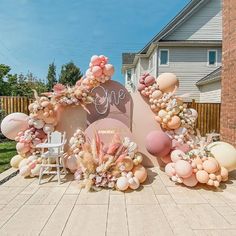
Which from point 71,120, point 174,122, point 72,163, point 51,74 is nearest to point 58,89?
point 71,120

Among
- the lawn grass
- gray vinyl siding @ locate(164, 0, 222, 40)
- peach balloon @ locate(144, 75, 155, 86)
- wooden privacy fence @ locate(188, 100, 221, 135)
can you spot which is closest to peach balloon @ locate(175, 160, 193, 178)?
peach balloon @ locate(144, 75, 155, 86)

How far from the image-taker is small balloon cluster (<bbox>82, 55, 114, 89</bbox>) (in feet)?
16.1

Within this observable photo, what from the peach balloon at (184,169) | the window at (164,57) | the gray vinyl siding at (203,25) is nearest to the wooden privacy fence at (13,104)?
the peach balloon at (184,169)

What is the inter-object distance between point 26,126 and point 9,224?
2527mm

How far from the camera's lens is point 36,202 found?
3.46 meters

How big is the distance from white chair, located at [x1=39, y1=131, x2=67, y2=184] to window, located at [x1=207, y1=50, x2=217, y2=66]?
1281 cm

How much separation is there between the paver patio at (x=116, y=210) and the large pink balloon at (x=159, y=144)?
0.65 meters

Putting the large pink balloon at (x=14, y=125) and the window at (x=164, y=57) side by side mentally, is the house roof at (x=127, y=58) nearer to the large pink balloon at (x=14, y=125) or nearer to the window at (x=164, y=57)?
the window at (x=164, y=57)

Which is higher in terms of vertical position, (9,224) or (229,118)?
(229,118)

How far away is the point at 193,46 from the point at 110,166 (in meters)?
12.8

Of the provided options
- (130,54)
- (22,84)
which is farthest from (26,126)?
(130,54)

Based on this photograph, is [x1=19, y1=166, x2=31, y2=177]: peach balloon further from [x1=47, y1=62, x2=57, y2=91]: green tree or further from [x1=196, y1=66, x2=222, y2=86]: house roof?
[x1=47, y1=62, x2=57, y2=91]: green tree

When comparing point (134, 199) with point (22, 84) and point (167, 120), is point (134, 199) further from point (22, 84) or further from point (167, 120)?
point (22, 84)

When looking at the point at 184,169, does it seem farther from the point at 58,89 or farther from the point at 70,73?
the point at 70,73
